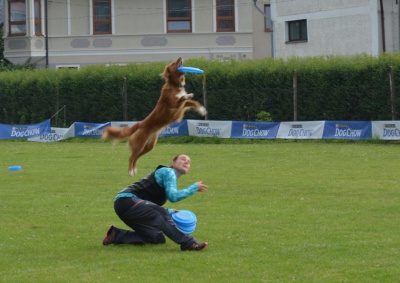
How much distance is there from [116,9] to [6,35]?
23.6 ft

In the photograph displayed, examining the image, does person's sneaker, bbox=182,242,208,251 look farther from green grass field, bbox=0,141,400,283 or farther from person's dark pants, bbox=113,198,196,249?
green grass field, bbox=0,141,400,283

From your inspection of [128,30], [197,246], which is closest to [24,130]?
[128,30]

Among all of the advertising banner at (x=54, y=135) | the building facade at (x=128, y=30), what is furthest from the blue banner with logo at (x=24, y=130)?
the building facade at (x=128, y=30)

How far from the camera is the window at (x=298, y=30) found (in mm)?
45562

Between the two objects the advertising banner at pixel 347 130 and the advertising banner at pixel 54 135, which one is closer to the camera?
the advertising banner at pixel 347 130

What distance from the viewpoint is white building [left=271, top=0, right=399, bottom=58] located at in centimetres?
4150

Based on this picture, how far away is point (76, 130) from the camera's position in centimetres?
3647

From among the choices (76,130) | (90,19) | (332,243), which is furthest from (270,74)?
(332,243)

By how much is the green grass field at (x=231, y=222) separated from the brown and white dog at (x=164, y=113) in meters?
1.51

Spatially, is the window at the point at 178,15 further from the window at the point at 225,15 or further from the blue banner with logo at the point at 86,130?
the blue banner with logo at the point at 86,130

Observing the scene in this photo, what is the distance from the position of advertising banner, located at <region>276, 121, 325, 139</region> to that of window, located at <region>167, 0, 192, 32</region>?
22.4 m

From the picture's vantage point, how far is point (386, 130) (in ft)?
98.8

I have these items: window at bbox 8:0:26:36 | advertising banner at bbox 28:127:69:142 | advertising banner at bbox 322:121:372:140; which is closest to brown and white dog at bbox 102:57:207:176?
advertising banner at bbox 322:121:372:140

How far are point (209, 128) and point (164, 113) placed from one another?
78.0ft
